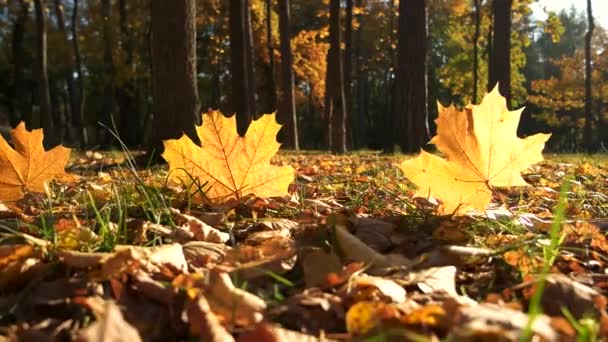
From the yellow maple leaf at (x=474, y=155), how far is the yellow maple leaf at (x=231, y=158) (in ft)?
1.59

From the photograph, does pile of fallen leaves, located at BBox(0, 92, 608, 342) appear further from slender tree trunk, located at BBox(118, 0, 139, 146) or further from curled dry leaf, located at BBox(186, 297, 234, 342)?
slender tree trunk, located at BBox(118, 0, 139, 146)

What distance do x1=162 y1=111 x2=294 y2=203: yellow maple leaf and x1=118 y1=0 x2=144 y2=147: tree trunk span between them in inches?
883

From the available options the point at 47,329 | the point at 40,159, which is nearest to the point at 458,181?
the point at 47,329

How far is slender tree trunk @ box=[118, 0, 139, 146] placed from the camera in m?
23.3

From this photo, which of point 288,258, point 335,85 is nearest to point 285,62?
point 335,85

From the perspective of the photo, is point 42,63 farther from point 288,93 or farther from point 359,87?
point 359,87

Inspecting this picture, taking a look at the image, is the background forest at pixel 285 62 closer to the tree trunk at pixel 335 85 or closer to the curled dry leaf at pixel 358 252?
the tree trunk at pixel 335 85

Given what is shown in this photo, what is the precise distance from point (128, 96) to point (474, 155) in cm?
2792

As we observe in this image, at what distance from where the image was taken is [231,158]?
6.76ft

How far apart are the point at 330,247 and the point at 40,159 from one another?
1.20 m

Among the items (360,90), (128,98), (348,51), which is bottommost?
(128,98)

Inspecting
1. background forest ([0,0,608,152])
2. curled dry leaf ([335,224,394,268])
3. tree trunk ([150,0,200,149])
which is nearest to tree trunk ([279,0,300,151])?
background forest ([0,0,608,152])

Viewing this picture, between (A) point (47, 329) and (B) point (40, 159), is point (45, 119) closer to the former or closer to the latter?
(B) point (40, 159)

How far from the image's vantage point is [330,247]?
1555mm
